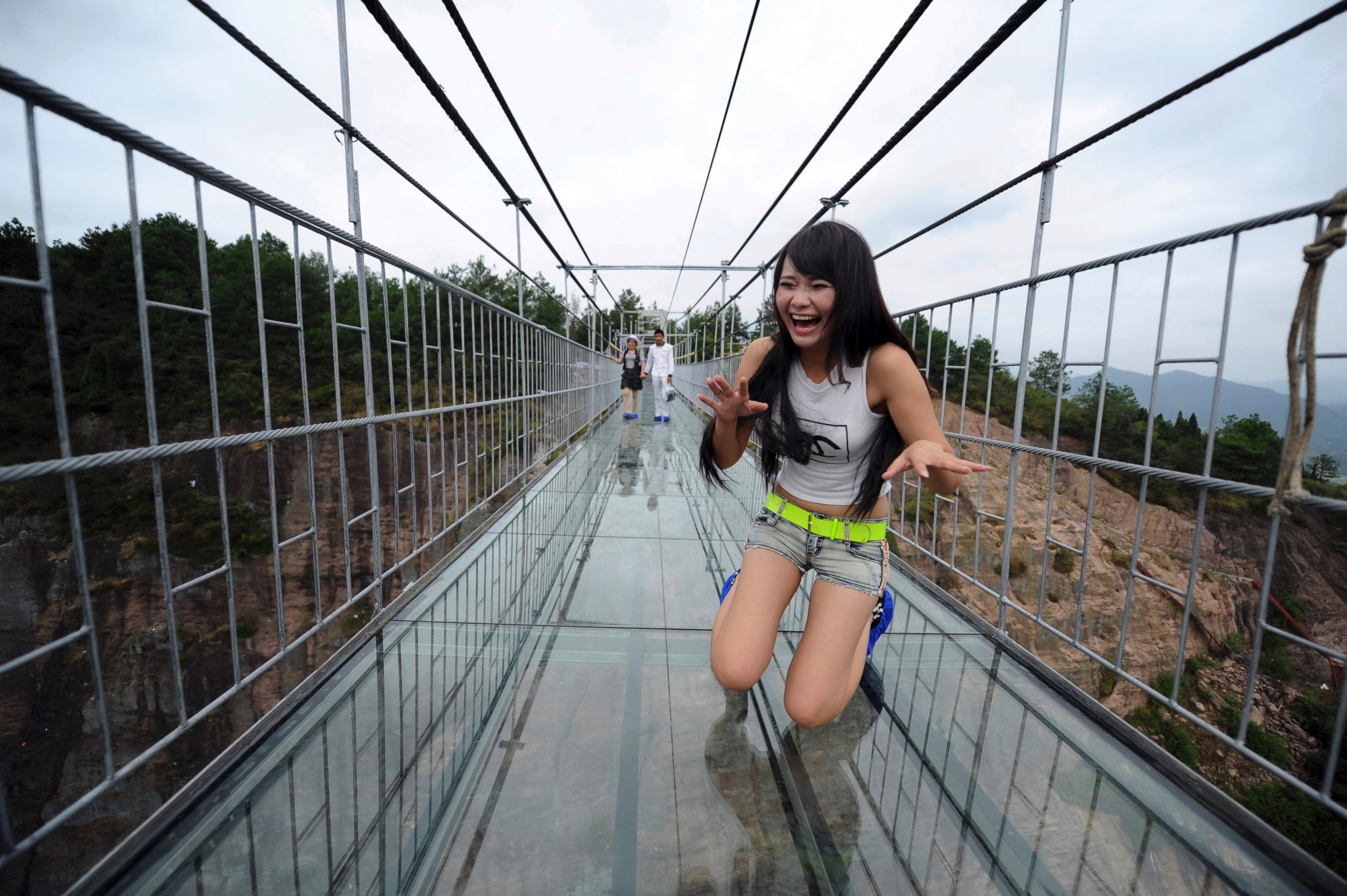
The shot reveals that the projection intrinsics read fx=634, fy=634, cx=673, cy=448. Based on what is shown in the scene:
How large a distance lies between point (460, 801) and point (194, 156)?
4.95 ft

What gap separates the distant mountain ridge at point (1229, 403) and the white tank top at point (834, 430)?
2.40 ft

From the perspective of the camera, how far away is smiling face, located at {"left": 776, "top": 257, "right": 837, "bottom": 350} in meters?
1.77

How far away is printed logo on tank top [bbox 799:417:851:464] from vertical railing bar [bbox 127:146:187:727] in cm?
157

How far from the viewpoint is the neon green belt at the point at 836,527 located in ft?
6.22

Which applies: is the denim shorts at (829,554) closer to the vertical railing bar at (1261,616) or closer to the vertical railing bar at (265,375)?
the vertical railing bar at (1261,616)

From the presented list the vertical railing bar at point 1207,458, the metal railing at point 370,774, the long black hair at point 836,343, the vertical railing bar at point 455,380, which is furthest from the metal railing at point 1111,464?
the vertical railing bar at point 455,380

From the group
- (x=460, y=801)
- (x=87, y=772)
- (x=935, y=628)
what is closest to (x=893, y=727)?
(x=935, y=628)

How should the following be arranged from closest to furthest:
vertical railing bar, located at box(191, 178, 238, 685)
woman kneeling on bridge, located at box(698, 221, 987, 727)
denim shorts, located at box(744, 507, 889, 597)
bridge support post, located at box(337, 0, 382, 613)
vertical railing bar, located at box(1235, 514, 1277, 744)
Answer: vertical railing bar, located at box(1235, 514, 1277, 744), vertical railing bar, located at box(191, 178, 238, 685), woman kneeling on bridge, located at box(698, 221, 987, 727), denim shorts, located at box(744, 507, 889, 597), bridge support post, located at box(337, 0, 382, 613)

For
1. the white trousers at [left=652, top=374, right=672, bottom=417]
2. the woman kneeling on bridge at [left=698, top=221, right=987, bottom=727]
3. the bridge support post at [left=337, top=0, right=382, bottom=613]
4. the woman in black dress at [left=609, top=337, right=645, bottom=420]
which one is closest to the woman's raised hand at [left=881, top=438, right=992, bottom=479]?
the woman kneeling on bridge at [left=698, top=221, right=987, bottom=727]

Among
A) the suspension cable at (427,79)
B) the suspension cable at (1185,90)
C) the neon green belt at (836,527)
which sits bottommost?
the neon green belt at (836,527)

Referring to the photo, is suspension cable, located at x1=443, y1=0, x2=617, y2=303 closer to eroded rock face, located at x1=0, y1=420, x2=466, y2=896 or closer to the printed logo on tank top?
the printed logo on tank top

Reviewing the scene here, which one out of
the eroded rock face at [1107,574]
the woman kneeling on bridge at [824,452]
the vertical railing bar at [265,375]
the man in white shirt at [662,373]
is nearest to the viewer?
the vertical railing bar at [265,375]

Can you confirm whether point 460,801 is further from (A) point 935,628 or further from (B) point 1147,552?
(B) point 1147,552

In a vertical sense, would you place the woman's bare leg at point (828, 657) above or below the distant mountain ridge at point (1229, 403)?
below
